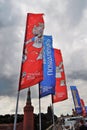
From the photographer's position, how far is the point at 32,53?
13336mm

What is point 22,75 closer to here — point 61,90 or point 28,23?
point 28,23

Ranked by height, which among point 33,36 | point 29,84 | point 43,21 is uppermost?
point 43,21

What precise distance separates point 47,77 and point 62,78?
566 cm

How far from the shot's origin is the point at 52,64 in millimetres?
18375


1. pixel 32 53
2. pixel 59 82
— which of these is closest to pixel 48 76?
pixel 32 53

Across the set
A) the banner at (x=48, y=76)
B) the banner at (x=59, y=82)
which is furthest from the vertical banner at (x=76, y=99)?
the banner at (x=48, y=76)

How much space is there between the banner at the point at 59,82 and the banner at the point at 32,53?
951 cm

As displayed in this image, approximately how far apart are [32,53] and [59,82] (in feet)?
33.1

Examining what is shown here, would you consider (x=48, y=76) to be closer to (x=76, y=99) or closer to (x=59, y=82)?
(x=59, y=82)

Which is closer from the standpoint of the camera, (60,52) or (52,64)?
(52,64)

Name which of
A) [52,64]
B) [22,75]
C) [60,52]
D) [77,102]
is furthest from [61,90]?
[22,75]

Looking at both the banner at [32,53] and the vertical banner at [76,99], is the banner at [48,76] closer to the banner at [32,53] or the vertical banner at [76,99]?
the banner at [32,53]

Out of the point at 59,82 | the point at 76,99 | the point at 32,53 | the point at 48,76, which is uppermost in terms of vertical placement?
the point at 59,82

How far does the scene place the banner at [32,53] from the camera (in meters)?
12.7
